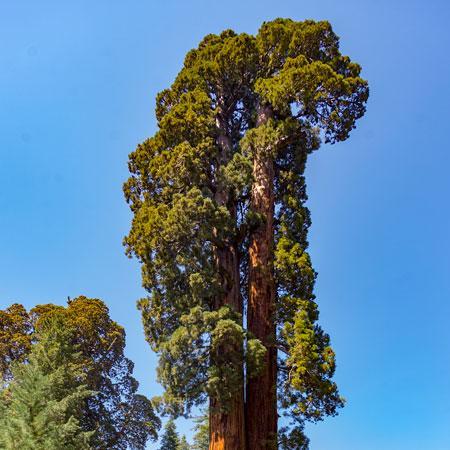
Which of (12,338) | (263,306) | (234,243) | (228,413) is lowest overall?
(228,413)

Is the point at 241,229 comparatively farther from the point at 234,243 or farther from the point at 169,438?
the point at 169,438

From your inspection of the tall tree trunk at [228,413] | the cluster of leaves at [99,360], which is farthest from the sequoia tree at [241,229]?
the cluster of leaves at [99,360]

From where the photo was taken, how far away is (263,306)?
942cm

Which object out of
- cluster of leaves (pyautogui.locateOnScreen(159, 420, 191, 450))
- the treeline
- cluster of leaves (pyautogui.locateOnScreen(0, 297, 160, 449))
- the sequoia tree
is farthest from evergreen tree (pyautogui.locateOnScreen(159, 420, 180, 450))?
the sequoia tree

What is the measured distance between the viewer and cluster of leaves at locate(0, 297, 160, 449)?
18.9 metres

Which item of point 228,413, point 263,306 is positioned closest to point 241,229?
point 263,306

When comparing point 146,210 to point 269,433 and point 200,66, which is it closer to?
point 200,66

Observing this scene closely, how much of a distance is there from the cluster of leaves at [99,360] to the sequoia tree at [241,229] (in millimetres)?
10531

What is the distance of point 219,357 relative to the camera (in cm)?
825

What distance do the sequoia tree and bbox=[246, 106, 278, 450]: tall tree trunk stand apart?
0.02 m

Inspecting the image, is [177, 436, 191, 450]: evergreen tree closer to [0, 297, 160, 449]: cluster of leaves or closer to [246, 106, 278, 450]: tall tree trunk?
[0, 297, 160, 449]: cluster of leaves

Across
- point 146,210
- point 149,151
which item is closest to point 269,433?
point 146,210

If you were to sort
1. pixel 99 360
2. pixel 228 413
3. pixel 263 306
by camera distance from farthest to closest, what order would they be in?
pixel 99 360 → pixel 263 306 → pixel 228 413

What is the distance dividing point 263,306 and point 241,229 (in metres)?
1.84
